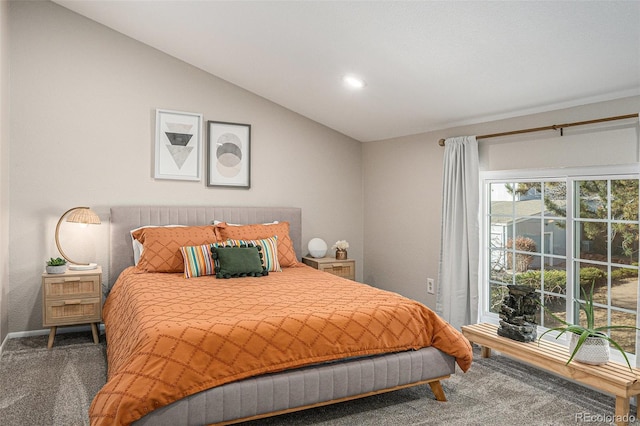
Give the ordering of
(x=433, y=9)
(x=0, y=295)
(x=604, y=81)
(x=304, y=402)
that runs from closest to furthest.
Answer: (x=304, y=402), (x=433, y=9), (x=604, y=81), (x=0, y=295)

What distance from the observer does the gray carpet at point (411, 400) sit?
253 centimetres

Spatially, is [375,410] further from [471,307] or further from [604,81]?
[604,81]

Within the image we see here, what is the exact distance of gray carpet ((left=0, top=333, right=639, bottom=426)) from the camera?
253 centimetres

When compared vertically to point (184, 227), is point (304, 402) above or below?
below

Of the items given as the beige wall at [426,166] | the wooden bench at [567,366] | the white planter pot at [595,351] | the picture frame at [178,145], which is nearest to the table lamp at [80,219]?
the picture frame at [178,145]

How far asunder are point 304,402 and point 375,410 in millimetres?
497

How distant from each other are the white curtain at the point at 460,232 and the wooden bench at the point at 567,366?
431 mm

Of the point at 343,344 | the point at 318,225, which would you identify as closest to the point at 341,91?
the point at 318,225

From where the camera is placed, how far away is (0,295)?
360 cm

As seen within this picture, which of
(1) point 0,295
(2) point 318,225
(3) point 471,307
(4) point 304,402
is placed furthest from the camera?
(2) point 318,225

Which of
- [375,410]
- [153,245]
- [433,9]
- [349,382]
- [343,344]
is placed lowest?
[375,410]

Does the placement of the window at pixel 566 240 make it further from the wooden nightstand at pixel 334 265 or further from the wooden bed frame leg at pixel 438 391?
the wooden nightstand at pixel 334 265

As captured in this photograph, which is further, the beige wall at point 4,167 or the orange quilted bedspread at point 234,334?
the beige wall at point 4,167

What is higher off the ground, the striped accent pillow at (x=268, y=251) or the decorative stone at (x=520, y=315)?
the striped accent pillow at (x=268, y=251)
